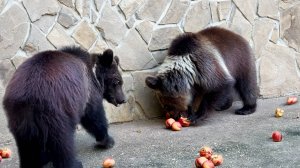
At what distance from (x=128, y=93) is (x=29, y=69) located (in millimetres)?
2567

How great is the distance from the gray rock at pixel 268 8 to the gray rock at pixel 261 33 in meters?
0.09

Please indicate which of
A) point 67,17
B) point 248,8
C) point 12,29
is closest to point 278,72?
point 248,8

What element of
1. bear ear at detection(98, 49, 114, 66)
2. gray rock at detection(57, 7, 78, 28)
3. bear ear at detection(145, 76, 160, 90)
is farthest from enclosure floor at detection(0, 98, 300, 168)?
gray rock at detection(57, 7, 78, 28)

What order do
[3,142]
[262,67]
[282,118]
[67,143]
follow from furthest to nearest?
[262,67] < [282,118] < [3,142] < [67,143]

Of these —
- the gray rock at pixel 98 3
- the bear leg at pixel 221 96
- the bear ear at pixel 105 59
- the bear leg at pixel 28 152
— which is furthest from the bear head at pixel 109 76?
the bear leg at pixel 221 96

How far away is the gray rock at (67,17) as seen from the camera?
639 centimetres

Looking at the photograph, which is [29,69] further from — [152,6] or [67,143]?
[152,6]

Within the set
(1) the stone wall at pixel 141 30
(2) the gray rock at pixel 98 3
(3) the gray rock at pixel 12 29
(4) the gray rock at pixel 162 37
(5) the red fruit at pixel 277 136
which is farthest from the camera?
(4) the gray rock at pixel 162 37

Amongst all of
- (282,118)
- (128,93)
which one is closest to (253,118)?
(282,118)

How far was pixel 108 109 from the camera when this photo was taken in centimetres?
688

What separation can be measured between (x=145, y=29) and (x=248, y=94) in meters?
1.63

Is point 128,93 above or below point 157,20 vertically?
below

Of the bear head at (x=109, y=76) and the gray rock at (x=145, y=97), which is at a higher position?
the bear head at (x=109, y=76)

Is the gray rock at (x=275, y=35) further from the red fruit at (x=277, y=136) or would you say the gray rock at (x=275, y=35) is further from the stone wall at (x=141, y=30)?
the red fruit at (x=277, y=136)
